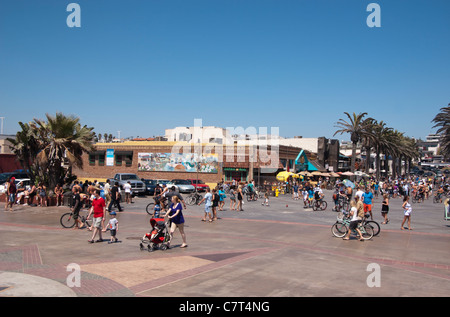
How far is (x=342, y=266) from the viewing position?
404 inches

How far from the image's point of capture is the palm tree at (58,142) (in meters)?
24.4

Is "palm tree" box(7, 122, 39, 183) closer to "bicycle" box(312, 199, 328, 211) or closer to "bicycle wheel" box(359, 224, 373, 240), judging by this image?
"bicycle" box(312, 199, 328, 211)

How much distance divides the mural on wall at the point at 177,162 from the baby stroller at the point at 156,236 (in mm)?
32209

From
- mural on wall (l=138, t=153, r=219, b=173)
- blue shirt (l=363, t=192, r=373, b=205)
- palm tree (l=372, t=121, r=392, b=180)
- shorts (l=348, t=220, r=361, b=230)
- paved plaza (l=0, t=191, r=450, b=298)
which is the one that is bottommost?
paved plaza (l=0, t=191, r=450, b=298)

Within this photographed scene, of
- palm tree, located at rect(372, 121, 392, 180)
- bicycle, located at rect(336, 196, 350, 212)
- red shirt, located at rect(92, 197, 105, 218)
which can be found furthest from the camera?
palm tree, located at rect(372, 121, 392, 180)

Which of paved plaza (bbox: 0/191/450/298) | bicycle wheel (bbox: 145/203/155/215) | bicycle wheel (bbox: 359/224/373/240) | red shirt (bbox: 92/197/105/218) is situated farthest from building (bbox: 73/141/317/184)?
red shirt (bbox: 92/197/105/218)

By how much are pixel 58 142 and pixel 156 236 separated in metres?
15.7

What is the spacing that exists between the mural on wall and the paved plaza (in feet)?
89.7

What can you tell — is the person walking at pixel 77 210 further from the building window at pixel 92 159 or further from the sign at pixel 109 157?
the building window at pixel 92 159

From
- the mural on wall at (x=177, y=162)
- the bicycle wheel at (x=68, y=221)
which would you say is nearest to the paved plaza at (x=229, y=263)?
the bicycle wheel at (x=68, y=221)

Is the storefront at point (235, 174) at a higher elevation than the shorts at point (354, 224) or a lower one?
higher

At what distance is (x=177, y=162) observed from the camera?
4653cm

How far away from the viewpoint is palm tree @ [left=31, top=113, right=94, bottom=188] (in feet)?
80.1
